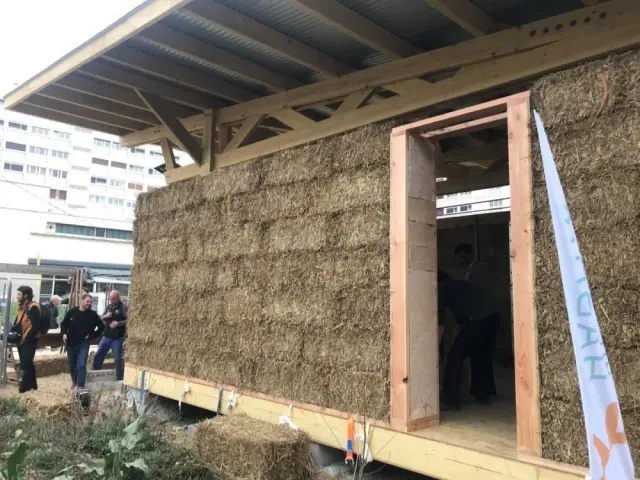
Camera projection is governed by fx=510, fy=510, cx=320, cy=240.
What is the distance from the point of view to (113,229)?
46.0 metres

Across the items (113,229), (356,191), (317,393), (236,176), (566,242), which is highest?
(113,229)

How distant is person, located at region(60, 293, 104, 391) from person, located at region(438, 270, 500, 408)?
5.82 m

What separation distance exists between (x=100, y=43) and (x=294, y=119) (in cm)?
208

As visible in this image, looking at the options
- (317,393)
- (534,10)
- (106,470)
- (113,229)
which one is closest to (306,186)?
(317,393)

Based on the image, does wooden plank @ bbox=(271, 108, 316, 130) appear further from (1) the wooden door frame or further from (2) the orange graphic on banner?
(2) the orange graphic on banner

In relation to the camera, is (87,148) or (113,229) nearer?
(113,229)

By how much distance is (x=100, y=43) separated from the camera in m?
4.98

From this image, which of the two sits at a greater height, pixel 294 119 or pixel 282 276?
pixel 294 119

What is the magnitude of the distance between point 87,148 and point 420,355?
178 feet

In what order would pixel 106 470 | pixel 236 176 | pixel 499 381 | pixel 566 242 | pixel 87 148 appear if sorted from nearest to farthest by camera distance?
pixel 566 242 < pixel 106 470 < pixel 236 176 < pixel 499 381 < pixel 87 148

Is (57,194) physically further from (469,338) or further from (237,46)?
(469,338)

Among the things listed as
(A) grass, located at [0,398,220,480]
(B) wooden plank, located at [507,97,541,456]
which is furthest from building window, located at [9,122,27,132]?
(B) wooden plank, located at [507,97,541,456]

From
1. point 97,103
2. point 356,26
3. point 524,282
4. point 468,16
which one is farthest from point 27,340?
point 468,16

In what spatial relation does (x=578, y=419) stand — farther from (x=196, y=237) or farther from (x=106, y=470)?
(x=196, y=237)
